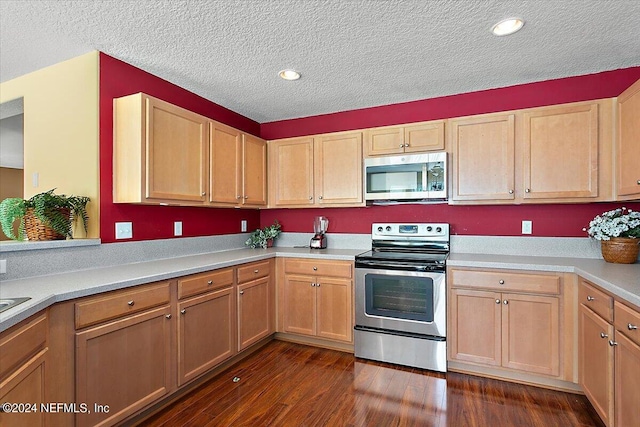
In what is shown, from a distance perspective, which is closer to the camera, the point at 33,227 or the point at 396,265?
the point at 33,227

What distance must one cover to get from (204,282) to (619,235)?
2979 mm

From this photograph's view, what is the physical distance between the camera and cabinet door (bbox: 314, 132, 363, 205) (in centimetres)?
323

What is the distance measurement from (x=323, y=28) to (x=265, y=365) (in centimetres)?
257

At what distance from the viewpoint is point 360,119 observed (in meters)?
3.52

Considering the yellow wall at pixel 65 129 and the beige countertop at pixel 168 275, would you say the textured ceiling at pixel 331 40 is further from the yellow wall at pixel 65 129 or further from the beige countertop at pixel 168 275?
the beige countertop at pixel 168 275

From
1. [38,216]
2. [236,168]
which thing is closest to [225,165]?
[236,168]

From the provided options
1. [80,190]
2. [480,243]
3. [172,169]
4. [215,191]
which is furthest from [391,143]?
[80,190]

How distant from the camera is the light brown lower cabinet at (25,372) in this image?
1.21 meters

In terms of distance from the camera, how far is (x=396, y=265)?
8.94 ft

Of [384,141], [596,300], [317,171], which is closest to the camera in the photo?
[596,300]

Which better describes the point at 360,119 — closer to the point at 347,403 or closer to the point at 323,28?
the point at 323,28

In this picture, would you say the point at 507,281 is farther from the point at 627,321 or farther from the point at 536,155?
the point at 536,155

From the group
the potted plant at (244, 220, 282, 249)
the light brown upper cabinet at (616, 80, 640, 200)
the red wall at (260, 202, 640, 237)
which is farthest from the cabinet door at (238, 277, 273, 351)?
the light brown upper cabinet at (616, 80, 640, 200)

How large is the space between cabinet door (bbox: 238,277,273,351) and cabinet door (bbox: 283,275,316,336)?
18cm
